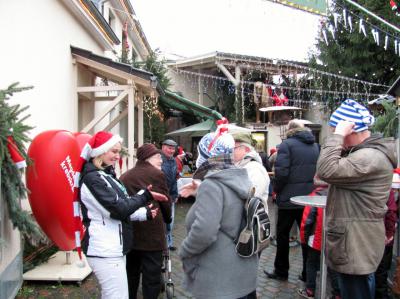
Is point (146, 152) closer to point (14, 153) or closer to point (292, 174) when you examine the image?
point (14, 153)

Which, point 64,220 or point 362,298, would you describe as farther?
point 64,220

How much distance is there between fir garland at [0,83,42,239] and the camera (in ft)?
10.5

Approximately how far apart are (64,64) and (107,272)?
202 inches

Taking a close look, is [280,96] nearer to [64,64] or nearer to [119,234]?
[64,64]

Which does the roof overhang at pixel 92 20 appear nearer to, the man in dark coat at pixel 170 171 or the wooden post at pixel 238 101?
the man in dark coat at pixel 170 171

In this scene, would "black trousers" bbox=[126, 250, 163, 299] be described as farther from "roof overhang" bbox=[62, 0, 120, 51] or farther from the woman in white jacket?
"roof overhang" bbox=[62, 0, 120, 51]

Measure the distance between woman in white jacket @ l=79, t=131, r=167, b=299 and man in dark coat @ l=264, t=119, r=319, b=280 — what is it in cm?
218

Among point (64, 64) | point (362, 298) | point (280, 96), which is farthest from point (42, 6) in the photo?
point (280, 96)

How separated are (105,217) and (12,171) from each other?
1090 mm

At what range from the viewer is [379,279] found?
12.6 feet

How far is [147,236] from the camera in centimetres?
363

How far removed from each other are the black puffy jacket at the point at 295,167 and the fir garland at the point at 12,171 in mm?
2802

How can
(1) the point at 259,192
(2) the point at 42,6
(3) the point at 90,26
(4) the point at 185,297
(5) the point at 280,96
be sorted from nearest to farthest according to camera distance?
(1) the point at 259,192, (4) the point at 185,297, (2) the point at 42,6, (3) the point at 90,26, (5) the point at 280,96

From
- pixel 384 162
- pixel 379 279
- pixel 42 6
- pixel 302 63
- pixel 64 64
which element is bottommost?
pixel 379 279
